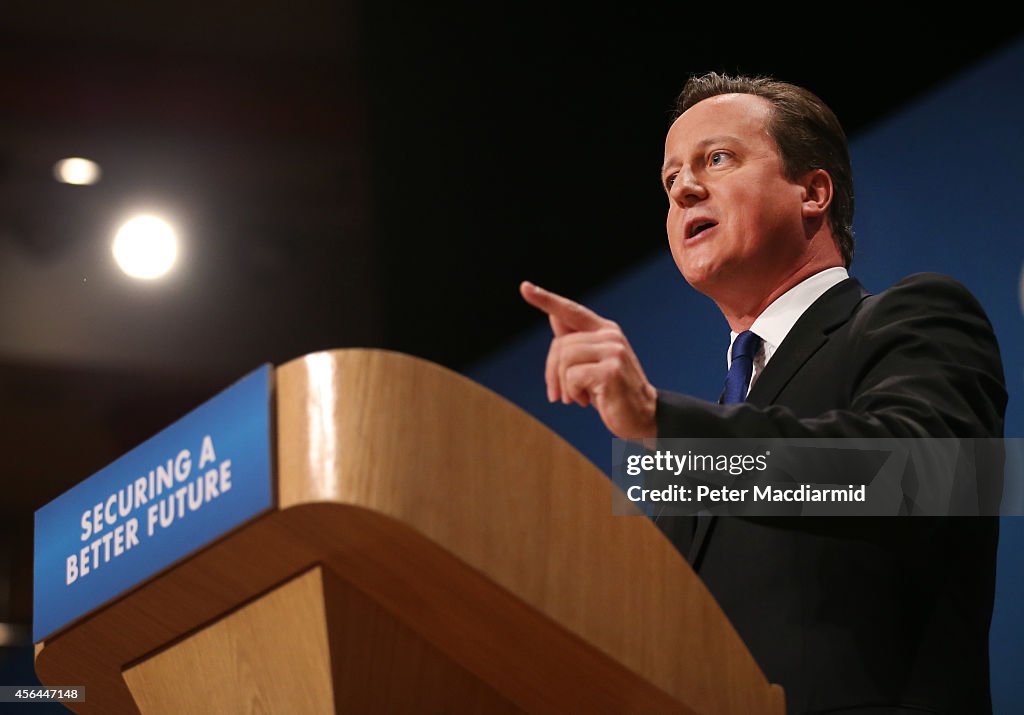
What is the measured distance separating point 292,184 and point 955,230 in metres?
1.66

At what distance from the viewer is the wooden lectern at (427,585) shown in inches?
32.2

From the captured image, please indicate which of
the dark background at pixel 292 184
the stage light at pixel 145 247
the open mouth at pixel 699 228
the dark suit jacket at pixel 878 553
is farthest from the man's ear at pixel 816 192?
the stage light at pixel 145 247

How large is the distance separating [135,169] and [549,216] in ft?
3.31

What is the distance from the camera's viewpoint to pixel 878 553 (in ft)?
4.19

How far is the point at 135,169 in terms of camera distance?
3062mm

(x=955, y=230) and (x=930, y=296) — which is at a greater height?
(x=955, y=230)

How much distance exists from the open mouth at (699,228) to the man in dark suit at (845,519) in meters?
0.15

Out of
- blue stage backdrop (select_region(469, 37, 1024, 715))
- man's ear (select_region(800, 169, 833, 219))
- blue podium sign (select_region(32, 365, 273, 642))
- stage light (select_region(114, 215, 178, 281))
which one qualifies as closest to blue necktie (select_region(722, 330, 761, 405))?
man's ear (select_region(800, 169, 833, 219))

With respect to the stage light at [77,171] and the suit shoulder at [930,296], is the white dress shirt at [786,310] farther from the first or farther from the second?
the stage light at [77,171]

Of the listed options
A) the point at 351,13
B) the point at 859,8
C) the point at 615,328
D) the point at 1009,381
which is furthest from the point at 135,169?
the point at 615,328

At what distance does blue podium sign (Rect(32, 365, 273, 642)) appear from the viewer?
0.84 m

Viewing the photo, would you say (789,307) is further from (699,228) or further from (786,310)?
(699,228)

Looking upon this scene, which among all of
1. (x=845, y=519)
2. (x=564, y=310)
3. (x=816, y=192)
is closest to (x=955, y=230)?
(x=816, y=192)

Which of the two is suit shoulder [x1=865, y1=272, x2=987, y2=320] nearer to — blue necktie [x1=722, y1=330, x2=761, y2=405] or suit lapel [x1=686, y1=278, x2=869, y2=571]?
suit lapel [x1=686, y1=278, x2=869, y2=571]
